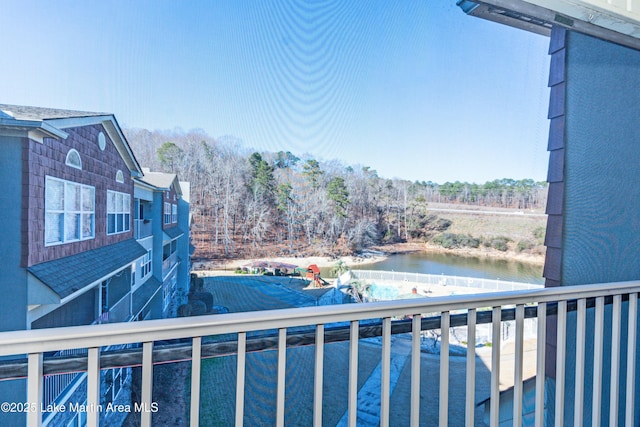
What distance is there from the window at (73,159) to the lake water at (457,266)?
1.18 m

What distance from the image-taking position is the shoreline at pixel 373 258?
4.64ft

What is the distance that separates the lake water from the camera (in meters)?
1.71

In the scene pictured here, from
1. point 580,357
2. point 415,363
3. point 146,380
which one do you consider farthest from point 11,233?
point 580,357

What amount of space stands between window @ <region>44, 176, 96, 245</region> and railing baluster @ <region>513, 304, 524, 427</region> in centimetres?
171

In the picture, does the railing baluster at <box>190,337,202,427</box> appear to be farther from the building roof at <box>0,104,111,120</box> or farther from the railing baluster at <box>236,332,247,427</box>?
the building roof at <box>0,104,111,120</box>

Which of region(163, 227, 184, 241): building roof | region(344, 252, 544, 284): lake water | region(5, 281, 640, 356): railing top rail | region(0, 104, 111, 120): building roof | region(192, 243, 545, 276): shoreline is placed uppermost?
region(0, 104, 111, 120): building roof

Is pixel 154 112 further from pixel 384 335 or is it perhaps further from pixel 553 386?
pixel 553 386

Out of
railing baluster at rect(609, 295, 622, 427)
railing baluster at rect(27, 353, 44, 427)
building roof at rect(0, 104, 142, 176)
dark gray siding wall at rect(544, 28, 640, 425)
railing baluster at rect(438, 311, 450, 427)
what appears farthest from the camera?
dark gray siding wall at rect(544, 28, 640, 425)

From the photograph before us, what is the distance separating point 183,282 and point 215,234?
234 millimetres

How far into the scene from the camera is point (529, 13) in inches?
70.8

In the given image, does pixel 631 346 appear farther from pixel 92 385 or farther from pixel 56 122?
pixel 56 122

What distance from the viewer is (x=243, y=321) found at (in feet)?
3.57

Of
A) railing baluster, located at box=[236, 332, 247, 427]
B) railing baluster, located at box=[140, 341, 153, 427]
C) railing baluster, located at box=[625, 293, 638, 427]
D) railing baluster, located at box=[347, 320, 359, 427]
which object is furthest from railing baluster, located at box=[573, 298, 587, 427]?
railing baluster, located at box=[140, 341, 153, 427]

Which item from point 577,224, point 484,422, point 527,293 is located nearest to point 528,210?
point 577,224
